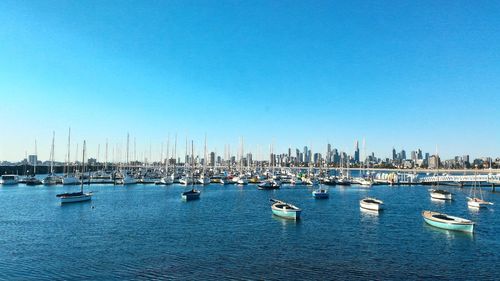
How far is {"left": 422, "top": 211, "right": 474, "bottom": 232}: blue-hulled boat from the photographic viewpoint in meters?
55.8

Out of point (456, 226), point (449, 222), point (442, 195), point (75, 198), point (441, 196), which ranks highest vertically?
point (75, 198)

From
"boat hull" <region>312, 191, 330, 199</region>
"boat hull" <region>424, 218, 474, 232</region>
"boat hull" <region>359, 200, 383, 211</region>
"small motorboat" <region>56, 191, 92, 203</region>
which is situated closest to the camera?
"boat hull" <region>424, 218, 474, 232</region>

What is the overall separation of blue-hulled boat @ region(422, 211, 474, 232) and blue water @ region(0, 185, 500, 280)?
4.34 ft

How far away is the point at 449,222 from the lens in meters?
57.7

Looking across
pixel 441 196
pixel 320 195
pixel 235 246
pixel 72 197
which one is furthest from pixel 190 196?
pixel 441 196

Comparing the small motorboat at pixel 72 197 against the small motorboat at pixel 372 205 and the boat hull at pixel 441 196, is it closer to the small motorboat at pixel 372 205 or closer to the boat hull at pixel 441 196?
the small motorboat at pixel 372 205

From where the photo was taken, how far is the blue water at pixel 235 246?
3550 centimetres

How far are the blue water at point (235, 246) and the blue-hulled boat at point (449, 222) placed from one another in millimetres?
1322

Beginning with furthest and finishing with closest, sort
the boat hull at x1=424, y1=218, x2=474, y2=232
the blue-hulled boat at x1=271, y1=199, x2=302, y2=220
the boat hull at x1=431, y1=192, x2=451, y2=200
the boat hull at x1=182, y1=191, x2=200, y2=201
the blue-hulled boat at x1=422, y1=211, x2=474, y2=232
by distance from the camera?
1. the boat hull at x1=431, y1=192, x2=451, y2=200
2. the boat hull at x1=182, y1=191, x2=200, y2=201
3. the blue-hulled boat at x1=271, y1=199, x2=302, y2=220
4. the blue-hulled boat at x1=422, y1=211, x2=474, y2=232
5. the boat hull at x1=424, y1=218, x2=474, y2=232

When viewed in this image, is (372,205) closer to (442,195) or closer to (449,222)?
(449,222)

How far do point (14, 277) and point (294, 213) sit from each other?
146 ft

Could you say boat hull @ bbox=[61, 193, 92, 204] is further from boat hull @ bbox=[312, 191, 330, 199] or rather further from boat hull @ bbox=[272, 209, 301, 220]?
boat hull @ bbox=[312, 191, 330, 199]

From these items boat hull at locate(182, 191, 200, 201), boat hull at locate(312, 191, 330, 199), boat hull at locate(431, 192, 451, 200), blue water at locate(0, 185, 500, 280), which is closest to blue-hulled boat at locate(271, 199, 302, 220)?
blue water at locate(0, 185, 500, 280)

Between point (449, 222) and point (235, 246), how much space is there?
34621 mm
